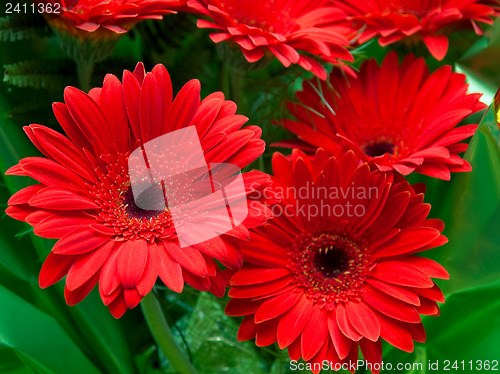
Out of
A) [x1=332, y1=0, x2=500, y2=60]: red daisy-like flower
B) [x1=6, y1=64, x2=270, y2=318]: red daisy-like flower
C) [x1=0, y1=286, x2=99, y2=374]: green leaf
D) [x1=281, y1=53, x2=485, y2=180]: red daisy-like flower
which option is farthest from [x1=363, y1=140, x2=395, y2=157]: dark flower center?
[x1=0, y1=286, x2=99, y2=374]: green leaf

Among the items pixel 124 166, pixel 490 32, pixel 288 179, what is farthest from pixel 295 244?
pixel 490 32

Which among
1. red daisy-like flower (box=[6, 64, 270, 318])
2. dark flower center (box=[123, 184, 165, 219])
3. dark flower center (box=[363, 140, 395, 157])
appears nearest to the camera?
red daisy-like flower (box=[6, 64, 270, 318])

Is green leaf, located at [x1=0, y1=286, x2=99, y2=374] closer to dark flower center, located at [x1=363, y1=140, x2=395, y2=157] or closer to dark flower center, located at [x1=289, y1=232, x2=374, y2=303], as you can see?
dark flower center, located at [x1=289, y1=232, x2=374, y2=303]

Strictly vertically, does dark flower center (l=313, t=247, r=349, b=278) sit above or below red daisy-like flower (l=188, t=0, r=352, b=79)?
below

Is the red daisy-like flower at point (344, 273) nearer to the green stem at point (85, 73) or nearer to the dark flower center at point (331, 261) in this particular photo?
the dark flower center at point (331, 261)

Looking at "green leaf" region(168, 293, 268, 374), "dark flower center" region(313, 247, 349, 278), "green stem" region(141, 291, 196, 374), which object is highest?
"dark flower center" region(313, 247, 349, 278)

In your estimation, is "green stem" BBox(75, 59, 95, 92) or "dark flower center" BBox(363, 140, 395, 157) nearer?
"green stem" BBox(75, 59, 95, 92)

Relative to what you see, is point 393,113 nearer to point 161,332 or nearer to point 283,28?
point 283,28

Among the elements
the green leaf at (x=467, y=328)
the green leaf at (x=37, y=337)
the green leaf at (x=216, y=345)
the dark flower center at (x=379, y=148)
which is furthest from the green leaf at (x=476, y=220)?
the green leaf at (x=37, y=337)
